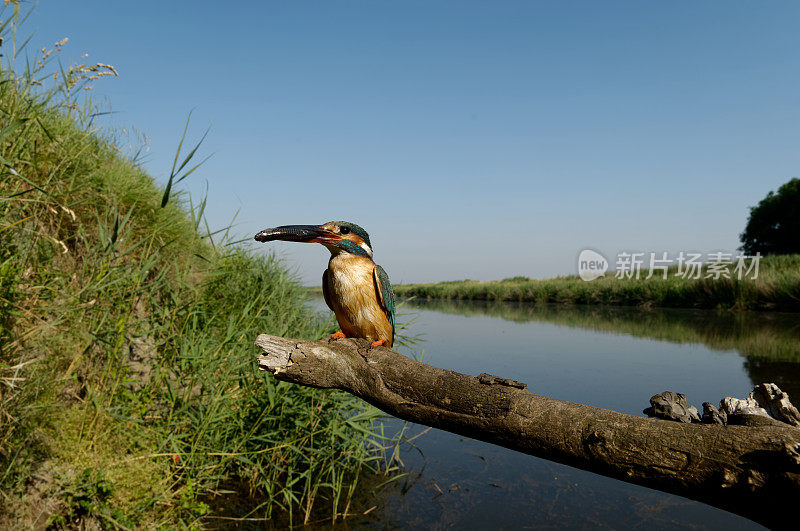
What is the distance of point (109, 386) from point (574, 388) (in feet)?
28.2

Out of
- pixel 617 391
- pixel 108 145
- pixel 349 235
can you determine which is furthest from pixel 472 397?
pixel 617 391

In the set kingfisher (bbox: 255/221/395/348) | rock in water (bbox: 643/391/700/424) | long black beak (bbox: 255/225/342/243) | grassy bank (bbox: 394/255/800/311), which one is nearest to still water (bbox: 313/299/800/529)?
grassy bank (bbox: 394/255/800/311)

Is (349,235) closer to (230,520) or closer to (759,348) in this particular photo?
(230,520)

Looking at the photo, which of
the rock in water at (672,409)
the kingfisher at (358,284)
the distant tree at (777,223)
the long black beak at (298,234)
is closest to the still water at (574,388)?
the kingfisher at (358,284)

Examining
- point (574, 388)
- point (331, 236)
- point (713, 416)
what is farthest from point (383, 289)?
point (574, 388)

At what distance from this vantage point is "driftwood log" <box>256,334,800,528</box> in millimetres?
1398

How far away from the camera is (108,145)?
653 cm

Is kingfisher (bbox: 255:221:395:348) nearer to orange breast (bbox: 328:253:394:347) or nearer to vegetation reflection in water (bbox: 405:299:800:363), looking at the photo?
orange breast (bbox: 328:253:394:347)

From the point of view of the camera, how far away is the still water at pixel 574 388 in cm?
548

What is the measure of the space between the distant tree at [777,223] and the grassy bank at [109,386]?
1951 inches

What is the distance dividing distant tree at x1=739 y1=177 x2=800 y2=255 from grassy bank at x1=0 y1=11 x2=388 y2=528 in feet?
163

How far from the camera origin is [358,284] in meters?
2.83

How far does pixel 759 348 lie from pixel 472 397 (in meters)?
14.7

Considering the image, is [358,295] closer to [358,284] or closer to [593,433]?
[358,284]
